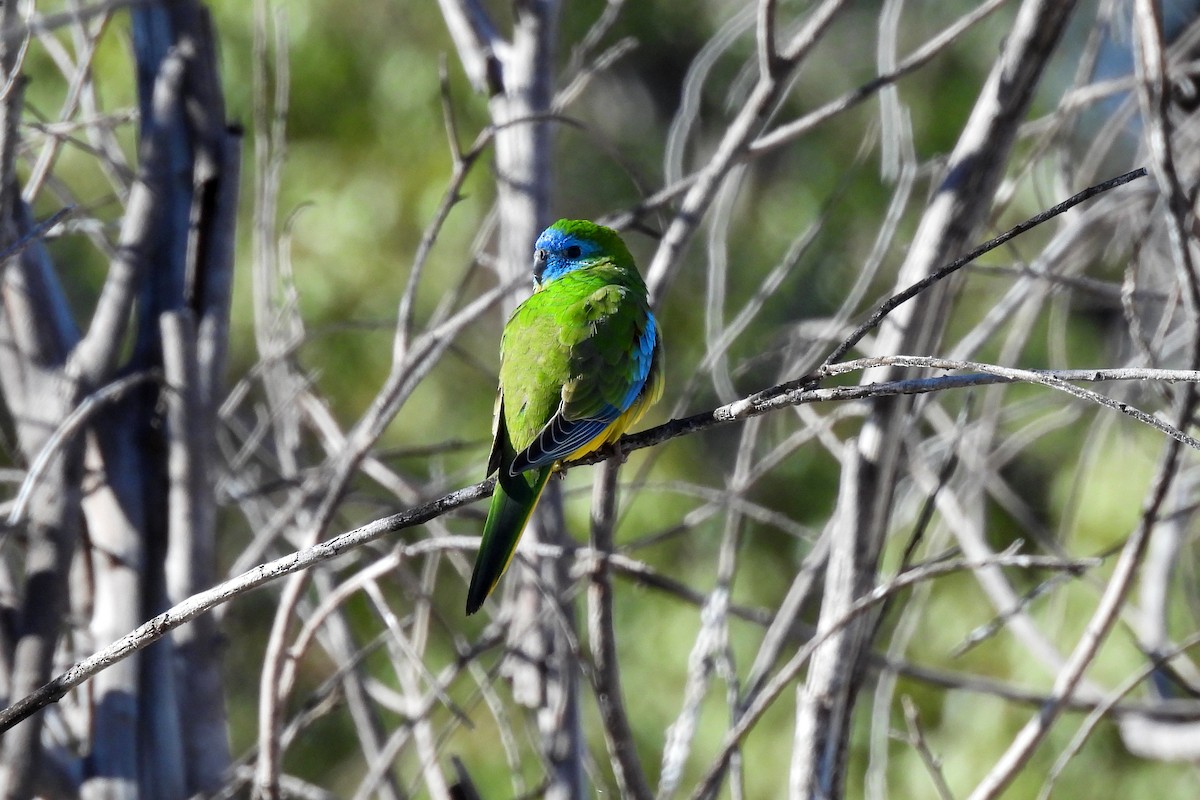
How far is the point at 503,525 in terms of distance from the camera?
246 cm

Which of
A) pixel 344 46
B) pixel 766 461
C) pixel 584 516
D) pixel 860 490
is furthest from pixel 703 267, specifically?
pixel 860 490

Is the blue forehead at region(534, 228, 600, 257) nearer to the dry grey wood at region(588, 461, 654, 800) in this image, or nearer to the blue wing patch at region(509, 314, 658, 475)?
the blue wing patch at region(509, 314, 658, 475)

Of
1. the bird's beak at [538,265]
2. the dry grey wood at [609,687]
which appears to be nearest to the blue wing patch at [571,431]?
the dry grey wood at [609,687]

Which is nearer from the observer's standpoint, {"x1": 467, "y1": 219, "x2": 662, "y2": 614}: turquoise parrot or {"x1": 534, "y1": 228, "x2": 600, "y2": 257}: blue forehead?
{"x1": 467, "y1": 219, "x2": 662, "y2": 614}: turquoise parrot

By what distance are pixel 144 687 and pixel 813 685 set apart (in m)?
1.52

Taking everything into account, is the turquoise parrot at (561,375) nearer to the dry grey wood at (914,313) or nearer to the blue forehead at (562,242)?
the blue forehead at (562,242)

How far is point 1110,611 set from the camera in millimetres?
2484

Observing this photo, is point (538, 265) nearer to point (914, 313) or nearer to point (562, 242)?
point (562, 242)

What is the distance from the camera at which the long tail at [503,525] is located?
7.74 ft

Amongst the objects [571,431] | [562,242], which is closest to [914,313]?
[571,431]

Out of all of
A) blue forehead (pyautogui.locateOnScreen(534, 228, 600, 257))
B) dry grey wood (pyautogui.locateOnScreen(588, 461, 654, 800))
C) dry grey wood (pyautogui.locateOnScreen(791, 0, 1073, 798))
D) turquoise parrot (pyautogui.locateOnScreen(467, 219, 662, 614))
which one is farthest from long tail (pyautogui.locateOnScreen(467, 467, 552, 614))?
blue forehead (pyautogui.locateOnScreen(534, 228, 600, 257))

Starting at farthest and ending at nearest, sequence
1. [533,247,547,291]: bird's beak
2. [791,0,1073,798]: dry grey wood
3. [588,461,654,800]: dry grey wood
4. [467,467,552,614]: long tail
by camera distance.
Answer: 1. [533,247,547,291]: bird's beak
2. [791,0,1073,798]: dry grey wood
3. [467,467,552,614]: long tail
4. [588,461,654,800]: dry grey wood

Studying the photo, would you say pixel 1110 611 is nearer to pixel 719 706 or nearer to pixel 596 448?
pixel 596 448

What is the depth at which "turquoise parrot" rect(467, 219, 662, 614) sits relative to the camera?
2.50 metres
